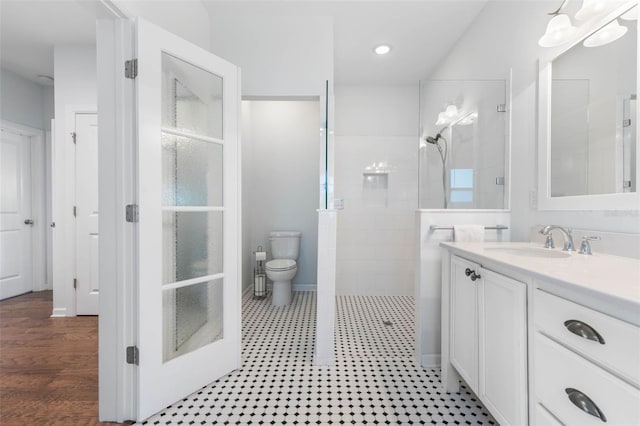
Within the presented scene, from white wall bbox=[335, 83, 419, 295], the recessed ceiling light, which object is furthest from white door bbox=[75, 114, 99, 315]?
the recessed ceiling light

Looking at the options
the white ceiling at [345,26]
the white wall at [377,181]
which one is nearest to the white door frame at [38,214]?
the white ceiling at [345,26]

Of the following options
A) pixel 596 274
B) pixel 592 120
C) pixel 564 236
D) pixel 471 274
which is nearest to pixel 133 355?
pixel 471 274

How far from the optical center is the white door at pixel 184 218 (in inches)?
53.0

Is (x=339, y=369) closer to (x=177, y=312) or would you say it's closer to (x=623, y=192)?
(x=177, y=312)

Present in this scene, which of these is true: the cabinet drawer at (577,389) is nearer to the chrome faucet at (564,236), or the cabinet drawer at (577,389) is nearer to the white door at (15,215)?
the chrome faucet at (564,236)

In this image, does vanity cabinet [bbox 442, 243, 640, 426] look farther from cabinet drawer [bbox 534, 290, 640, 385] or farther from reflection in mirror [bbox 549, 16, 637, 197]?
→ reflection in mirror [bbox 549, 16, 637, 197]

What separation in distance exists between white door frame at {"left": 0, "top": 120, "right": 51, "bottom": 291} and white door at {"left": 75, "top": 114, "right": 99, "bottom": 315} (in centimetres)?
133

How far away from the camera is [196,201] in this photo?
1606 millimetres

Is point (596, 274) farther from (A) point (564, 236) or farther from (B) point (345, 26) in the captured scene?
(B) point (345, 26)

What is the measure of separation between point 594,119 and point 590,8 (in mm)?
475

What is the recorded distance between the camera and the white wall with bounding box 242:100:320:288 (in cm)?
357

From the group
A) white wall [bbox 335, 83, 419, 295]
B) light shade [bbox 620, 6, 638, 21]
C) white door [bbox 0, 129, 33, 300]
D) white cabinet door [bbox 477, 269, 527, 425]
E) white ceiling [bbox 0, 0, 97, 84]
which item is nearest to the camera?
white cabinet door [bbox 477, 269, 527, 425]

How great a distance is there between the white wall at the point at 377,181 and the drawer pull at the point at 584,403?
8.30 feet

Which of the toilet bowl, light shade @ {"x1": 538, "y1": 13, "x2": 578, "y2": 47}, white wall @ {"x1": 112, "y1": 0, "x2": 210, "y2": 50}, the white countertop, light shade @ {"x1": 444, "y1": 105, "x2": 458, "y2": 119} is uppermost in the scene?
white wall @ {"x1": 112, "y1": 0, "x2": 210, "y2": 50}
